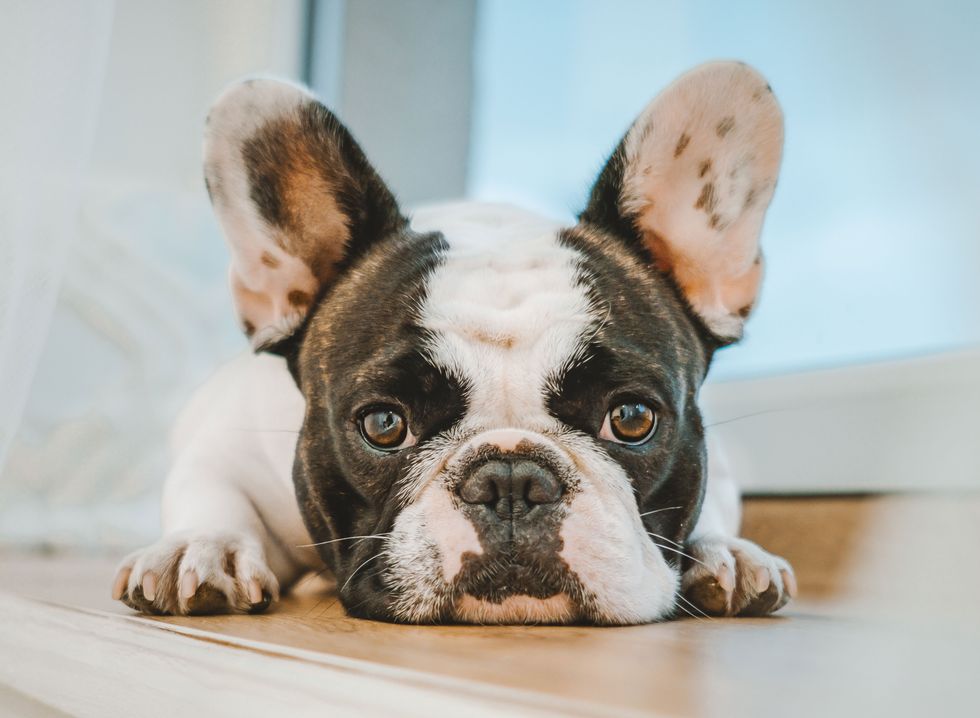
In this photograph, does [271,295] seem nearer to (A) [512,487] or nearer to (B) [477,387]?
(B) [477,387]

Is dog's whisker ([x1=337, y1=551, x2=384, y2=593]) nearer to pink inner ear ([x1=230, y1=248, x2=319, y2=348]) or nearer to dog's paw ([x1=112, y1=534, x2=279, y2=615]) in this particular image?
dog's paw ([x1=112, y1=534, x2=279, y2=615])

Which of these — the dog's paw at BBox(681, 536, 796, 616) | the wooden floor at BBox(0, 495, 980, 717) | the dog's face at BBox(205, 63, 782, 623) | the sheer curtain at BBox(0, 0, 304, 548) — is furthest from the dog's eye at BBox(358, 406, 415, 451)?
the sheer curtain at BBox(0, 0, 304, 548)

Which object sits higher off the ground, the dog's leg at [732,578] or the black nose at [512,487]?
the black nose at [512,487]

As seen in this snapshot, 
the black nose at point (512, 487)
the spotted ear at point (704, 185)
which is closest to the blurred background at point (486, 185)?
the spotted ear at point (704, 185)

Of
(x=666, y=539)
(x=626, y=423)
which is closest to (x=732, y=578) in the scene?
(x=666, y=539)

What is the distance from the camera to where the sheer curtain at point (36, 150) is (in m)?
1.31

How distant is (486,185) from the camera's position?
3.12 metres

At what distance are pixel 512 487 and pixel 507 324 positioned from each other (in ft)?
0.80

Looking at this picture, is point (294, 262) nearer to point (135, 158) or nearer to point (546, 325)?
point (546, 325)

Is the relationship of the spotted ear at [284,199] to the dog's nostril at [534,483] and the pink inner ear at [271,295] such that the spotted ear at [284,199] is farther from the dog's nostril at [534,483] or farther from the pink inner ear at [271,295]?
the dog's nostril at [534,483]

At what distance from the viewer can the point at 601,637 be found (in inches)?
38.8

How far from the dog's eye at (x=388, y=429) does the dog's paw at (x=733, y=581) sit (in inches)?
17.3

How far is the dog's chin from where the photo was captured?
1.07m

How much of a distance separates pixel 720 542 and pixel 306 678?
77 centimetres
